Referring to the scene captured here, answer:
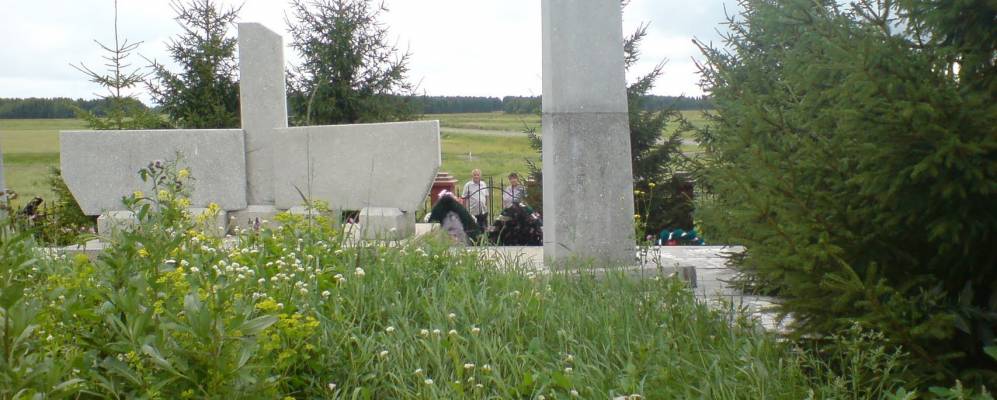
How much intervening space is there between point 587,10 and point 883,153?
133 inches

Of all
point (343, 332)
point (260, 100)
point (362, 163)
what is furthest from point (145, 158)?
point (343, 332)

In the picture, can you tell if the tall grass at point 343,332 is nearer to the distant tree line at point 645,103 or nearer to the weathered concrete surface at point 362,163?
the weathered concrete surface at point 362,163

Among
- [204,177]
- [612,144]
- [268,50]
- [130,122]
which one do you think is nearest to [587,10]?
[612,144]

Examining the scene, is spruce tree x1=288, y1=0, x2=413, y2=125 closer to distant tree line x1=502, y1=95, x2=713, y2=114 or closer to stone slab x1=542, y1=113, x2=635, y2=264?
distant tree line x1=502, y1=95, x2=713, y2=114

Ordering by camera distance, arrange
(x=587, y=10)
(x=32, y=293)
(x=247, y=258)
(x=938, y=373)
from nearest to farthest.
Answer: (x=938, y=373) < (x=32, y=293) < (x=247, y=258) < (x=587, y=10)

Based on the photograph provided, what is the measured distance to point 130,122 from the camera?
43.0 ft

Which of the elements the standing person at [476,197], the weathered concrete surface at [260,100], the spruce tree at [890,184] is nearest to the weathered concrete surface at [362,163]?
the weathered concrete surface at [260,100]

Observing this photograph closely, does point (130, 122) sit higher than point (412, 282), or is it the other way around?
point (130, 122)

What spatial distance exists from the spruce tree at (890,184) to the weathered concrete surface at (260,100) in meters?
7.17

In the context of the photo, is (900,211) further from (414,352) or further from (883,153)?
(414,352)

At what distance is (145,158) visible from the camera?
10.0m

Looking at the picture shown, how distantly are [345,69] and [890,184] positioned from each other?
474 inches

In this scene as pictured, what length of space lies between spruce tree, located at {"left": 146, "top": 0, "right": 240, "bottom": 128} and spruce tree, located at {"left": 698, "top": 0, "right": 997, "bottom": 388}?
11481 millimetres

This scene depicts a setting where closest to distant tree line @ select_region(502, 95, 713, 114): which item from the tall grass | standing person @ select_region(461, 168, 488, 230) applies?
standing person @ select_region(461, 168, 488, 230)
